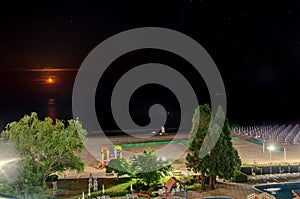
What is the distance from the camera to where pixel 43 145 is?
9977mm

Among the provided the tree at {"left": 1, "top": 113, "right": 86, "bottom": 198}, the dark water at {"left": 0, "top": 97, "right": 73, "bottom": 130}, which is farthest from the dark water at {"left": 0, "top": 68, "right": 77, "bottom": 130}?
the tree at {"left": 1, "top": 113, "right": 86, "bottom": 198}

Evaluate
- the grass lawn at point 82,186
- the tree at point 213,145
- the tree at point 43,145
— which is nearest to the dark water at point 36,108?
the grass lawn at point 82,186

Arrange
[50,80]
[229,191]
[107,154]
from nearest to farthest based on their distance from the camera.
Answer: [229,191]
[107,154]
[50,80]

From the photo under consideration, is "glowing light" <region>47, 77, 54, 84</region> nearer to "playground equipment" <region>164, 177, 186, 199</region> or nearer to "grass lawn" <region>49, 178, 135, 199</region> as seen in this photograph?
"grass lawn" <region>49, 178, 135, 199</region>

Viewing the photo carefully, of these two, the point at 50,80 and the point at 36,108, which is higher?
the point at 50,80

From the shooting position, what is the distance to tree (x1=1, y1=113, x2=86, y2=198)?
9.92m

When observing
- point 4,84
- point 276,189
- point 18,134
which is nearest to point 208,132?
point 276,189

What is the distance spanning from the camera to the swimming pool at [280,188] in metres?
10.2

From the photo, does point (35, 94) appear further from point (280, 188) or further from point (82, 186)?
point (280, 188)

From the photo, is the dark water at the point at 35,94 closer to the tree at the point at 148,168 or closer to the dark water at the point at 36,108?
the dark water at the point at 36,108

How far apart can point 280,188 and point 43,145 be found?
687cm

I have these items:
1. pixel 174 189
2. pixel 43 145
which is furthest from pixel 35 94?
pixel 174 189

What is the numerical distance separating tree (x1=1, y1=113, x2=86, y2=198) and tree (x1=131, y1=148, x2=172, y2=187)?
1.64 meters

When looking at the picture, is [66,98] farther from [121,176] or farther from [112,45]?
[121,176]
